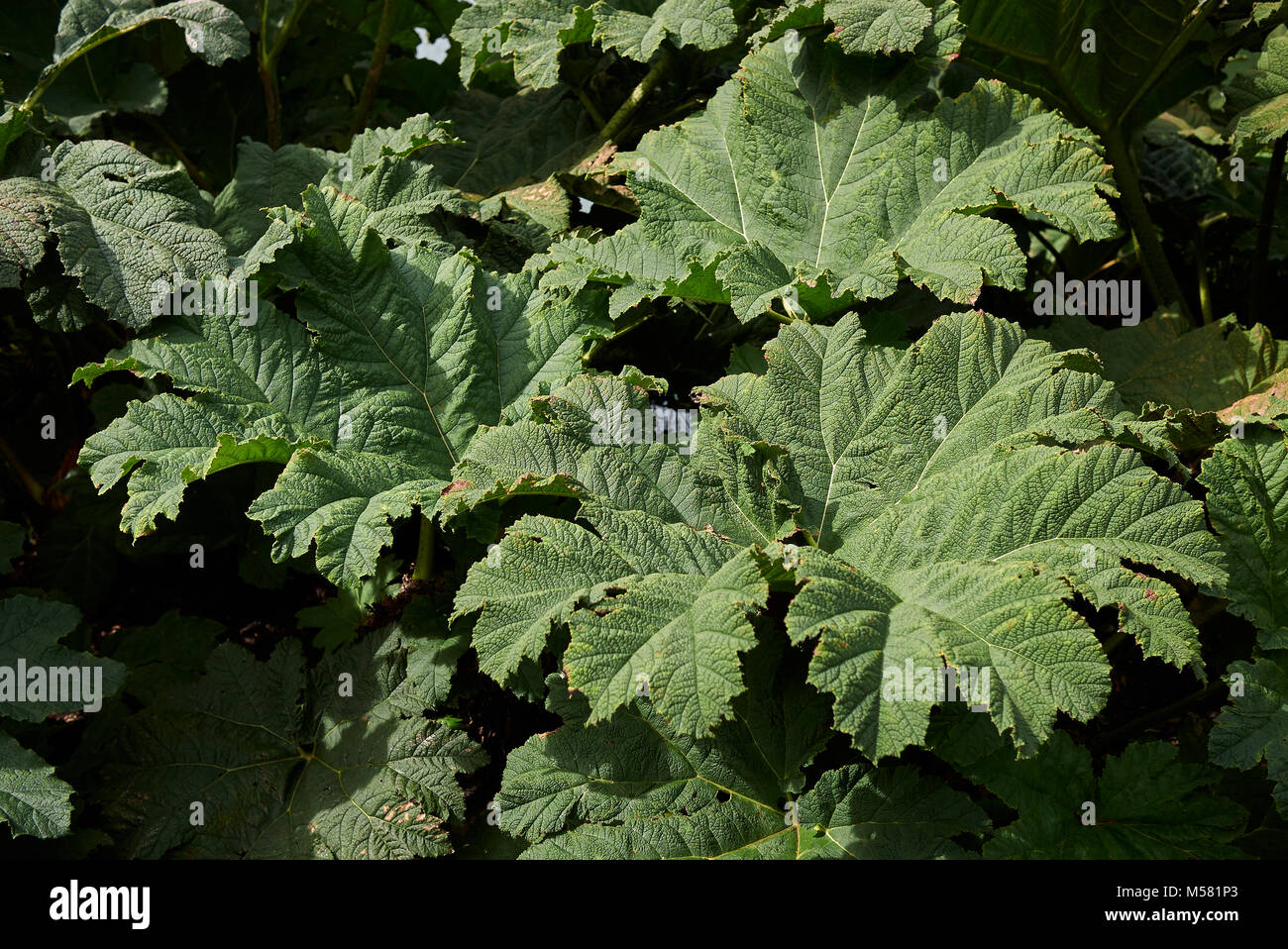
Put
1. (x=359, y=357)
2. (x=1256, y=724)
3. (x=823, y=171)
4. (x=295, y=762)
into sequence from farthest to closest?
1. (x=823, y=171)
2. (x=359, y=357)
3. (x=295, y=762)
4. (x=1256, y=724)

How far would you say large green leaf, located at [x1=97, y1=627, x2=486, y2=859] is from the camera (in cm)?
237

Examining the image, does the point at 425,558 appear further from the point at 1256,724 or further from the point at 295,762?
the point at 1256,724

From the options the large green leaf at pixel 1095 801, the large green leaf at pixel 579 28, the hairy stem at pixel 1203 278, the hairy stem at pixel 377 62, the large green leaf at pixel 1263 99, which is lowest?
the large green leaf at pixel 1095 801

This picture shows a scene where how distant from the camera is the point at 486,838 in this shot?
94.3 inches

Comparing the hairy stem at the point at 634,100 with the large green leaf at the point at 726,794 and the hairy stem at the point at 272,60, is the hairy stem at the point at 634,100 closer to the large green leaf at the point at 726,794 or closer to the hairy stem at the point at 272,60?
the hairy stem at the point at 272,60

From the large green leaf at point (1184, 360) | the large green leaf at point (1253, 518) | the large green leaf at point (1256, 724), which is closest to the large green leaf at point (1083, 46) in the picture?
the large green leaf at point (1184, 360)

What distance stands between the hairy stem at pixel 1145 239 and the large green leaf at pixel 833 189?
554mm

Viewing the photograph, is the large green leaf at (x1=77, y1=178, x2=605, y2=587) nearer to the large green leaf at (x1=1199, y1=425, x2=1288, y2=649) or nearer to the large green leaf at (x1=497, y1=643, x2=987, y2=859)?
the large green leaf at (x1=497, y1=643, x2=987, y2=859)

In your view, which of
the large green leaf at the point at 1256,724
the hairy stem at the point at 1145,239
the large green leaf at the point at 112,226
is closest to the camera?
the large green leaf at the point at 1256,724

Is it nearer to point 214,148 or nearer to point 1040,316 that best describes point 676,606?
point 1040,316

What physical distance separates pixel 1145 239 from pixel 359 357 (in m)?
2.29

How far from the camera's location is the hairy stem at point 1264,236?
10.3ft

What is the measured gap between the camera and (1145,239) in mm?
3318

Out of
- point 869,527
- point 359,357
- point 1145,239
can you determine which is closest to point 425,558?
point 359,357
